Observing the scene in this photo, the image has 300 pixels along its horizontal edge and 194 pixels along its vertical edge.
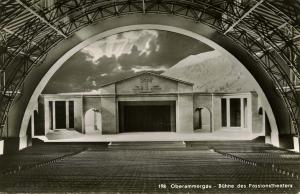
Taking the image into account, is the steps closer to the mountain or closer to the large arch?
the large arch

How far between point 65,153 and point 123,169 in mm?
7540

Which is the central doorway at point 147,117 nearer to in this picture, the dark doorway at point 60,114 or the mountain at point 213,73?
the mountain at point 213,73

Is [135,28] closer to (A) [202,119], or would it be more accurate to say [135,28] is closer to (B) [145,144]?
(B) [145,144]

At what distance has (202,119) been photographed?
32.7 m

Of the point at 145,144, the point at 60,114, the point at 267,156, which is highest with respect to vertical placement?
the point at 60,114

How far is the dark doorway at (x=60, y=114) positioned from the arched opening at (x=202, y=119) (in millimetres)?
13566

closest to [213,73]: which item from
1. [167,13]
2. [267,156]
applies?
[167,13]

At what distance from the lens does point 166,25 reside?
21.5 m

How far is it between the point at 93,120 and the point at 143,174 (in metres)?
21.2

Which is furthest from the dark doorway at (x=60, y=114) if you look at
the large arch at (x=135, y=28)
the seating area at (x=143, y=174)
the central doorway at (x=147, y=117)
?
the seating area at (x=143, y=174)

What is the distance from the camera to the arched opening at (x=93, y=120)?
108 ft

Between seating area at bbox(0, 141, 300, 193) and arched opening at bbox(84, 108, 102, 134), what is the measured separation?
12.0 metres

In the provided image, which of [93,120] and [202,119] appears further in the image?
[93,120]

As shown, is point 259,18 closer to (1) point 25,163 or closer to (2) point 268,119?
(2) point 268,119
